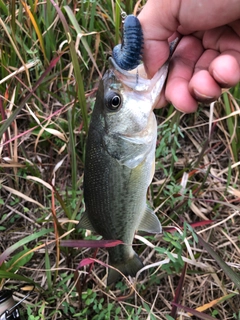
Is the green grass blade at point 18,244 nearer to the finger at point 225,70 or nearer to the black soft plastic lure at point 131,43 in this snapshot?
the black soft plastic lure at point 131,43

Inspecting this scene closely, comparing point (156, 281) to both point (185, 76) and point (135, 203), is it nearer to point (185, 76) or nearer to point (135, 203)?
point (135, 203)

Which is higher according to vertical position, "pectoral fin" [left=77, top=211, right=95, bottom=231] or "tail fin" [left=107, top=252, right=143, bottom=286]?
"pectoral fin" [left=77, top=211, right=95, bottom=231]

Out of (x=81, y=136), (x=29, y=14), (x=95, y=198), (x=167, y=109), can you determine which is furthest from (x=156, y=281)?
(x=29, y=14)

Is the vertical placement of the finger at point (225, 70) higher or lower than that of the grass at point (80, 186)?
higher

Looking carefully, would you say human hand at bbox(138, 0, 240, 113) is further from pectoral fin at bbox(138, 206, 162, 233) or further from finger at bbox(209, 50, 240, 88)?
pectoral fin at bbox(138, 206, 162, 233)

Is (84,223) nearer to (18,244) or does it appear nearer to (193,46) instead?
(18,244)

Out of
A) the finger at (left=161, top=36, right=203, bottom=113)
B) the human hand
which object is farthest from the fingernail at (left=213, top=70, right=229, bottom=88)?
the finger at (left=161, top=36, right=203, bottom=113)

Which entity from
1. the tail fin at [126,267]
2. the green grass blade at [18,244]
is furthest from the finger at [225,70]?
the green grass blade at [18,244]
